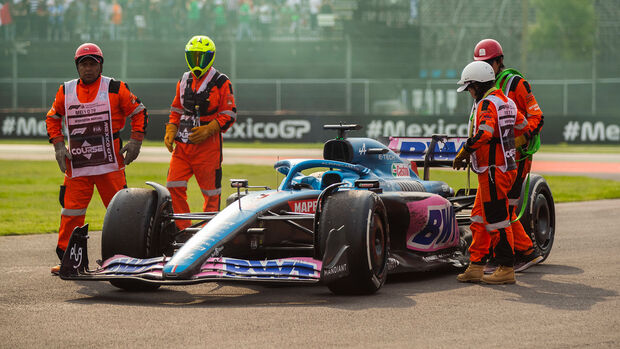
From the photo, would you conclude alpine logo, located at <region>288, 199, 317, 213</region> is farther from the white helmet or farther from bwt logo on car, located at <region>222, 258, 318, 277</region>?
the white helmet

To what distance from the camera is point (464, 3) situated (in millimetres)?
38219

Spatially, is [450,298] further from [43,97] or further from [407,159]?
[43,97]

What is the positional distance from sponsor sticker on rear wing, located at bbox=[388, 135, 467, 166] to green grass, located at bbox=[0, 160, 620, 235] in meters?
1.75

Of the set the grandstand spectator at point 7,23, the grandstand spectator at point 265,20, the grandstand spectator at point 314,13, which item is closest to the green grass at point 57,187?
the grandstand spectator at point 7,23

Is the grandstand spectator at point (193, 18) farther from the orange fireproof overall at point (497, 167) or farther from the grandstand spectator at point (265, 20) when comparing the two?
the orange fireproof overall at point (497, 167)

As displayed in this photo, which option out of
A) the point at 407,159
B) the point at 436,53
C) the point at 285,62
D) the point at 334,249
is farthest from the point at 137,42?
the point at 334,249

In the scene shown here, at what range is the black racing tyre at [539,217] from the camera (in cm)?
853

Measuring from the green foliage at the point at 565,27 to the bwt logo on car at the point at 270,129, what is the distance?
12.4 meters

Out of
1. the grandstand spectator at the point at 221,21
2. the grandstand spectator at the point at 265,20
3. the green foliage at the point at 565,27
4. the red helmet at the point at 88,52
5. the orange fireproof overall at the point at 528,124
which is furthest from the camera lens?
the grandstand spectator at the point at 265,20

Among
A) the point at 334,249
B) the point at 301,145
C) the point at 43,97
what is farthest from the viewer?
the point at 43,97

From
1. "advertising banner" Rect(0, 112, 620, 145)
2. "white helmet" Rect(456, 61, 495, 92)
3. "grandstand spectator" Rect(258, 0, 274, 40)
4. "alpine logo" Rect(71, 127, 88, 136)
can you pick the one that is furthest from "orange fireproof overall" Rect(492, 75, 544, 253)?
"grandstand spectator" Rect(258, 0, 274, 40)

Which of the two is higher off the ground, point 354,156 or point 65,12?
point 65,12

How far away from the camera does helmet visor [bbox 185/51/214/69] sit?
918 cm

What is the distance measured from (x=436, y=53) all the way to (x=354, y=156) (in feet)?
98.6
